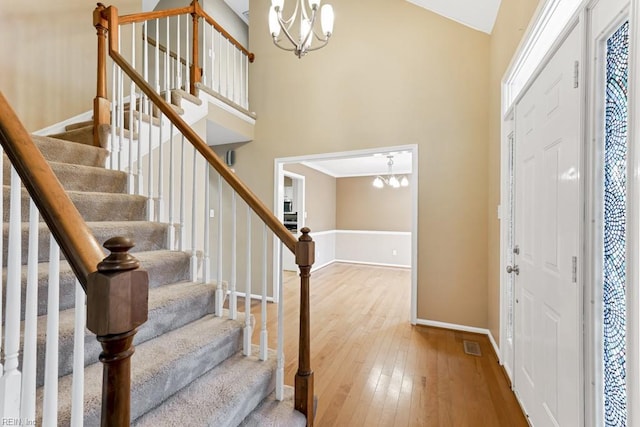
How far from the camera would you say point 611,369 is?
3.30 feet

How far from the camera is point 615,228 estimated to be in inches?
39.1

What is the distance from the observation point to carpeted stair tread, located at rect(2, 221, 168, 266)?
4.66 feet

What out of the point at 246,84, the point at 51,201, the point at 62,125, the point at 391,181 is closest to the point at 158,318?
the point at 51,201

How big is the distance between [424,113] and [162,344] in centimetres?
303

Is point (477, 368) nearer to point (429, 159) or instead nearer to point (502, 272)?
point (502, 272)

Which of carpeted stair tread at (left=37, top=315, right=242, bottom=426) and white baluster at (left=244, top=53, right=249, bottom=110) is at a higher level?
white baluster at (left=244, top=53, right=249, bottom=110)

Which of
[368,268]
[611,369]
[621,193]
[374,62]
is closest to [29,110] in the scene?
[374,62]

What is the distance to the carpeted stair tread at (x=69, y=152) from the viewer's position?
189 centimetres

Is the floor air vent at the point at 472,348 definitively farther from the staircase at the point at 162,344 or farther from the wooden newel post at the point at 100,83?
the wooden newel post at the point at 100,83

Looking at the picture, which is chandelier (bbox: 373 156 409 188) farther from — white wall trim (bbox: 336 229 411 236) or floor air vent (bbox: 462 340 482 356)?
floor air vent (bbox: 462 340 482 356)

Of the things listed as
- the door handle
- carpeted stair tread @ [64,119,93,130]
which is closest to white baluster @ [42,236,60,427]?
the door handle

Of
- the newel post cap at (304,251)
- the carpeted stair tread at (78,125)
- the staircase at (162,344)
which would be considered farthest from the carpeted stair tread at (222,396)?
the carpeted stair tread at (78,125)

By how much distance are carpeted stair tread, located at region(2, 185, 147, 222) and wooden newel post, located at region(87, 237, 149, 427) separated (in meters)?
1.48

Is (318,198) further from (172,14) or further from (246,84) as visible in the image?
(172,14)
